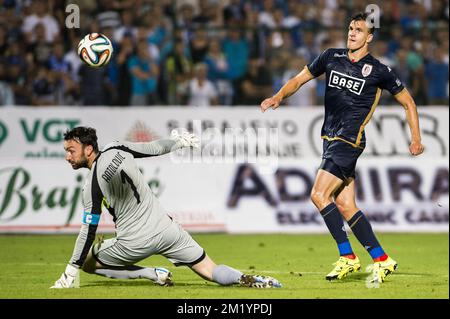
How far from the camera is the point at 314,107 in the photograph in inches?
697

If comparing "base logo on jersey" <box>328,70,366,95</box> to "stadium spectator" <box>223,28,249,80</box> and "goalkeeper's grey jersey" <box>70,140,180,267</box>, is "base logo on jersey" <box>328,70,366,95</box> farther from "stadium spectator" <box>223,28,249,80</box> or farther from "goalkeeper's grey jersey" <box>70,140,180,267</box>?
"stadium spectator" <box>223,28,249,80</box>

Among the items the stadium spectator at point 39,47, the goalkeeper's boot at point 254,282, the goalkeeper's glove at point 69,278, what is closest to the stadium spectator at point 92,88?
the stadium spectator at point 39,47

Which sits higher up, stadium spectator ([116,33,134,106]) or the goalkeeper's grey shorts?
stadium spectator ([116,33,134,106])

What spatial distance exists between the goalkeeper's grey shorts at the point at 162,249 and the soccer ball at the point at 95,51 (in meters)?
3.11

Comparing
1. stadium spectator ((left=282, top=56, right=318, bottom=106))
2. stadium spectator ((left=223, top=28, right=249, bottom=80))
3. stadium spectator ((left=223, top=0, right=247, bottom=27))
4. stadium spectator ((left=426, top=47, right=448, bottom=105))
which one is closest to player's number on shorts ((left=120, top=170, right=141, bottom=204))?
stadium spectator ((left=223, top=28, right=249, bottom=80))

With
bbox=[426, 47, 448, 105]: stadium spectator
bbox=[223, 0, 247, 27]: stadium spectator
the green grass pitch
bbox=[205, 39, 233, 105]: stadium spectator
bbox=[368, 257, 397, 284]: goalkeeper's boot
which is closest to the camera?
the green grass pitch

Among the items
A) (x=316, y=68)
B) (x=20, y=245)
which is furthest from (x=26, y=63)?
(x=316, y=68)

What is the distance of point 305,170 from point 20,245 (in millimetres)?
5161

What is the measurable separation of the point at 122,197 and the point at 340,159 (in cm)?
248

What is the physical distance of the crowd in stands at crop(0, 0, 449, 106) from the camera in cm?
1817

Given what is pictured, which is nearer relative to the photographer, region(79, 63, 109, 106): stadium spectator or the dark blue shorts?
the dark blue shorts

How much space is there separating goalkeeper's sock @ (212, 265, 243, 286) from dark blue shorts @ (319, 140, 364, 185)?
1705 mm

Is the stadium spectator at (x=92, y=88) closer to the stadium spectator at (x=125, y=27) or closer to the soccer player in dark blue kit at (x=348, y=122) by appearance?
the stadium spectator at (x=125, y=27)
